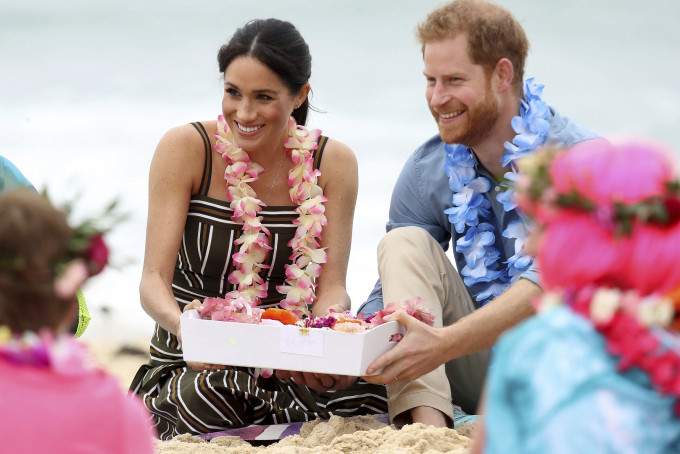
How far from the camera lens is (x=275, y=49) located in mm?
3676

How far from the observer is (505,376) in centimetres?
145

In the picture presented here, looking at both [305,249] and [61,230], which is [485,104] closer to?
[305,249]

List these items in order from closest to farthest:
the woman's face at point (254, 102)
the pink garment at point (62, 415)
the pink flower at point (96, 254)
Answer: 1. the pink garment at point (62, 415)
2. the pink flower at point (96, 254)
3. the woman's face at point (254, 102)

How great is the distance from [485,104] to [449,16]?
40 centimetres

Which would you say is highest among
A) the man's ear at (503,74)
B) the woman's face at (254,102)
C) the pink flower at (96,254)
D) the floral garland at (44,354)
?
the man's ear at (503,74)

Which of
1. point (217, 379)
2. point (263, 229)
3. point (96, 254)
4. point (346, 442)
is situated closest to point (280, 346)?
point (346, 442)

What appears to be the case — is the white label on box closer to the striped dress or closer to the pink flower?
the striped dress

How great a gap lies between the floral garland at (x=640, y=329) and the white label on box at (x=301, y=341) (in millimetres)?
1614

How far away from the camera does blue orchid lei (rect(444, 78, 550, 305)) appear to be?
12.0 feet

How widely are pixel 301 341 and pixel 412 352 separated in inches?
16.8

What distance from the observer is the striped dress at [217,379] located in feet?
11.6

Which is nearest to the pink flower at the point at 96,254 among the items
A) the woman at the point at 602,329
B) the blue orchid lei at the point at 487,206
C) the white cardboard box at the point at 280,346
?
the woman at the point at 602,329

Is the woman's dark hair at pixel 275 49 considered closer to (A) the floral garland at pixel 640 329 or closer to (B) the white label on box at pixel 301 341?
(B) the white label on box at pixel 301 341

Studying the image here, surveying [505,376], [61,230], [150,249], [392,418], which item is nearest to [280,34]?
[150,249]
